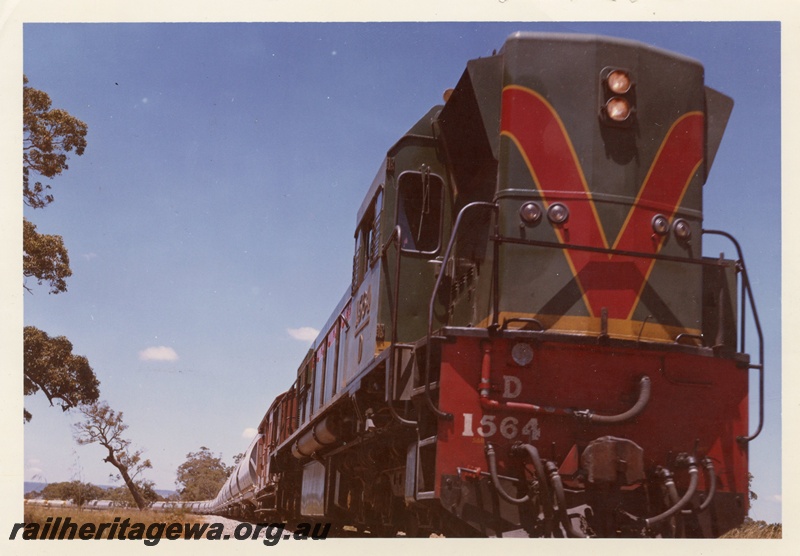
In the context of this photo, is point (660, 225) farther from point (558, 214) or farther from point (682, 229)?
point (558, 214)

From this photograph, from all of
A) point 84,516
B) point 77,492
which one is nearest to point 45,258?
point 84,516

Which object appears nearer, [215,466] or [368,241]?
[368,241]

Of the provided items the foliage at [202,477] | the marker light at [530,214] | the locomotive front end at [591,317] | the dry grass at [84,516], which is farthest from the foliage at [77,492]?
the foliage at [202,477]

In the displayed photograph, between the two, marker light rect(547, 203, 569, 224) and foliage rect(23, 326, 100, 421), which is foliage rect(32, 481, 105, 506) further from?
marker light rect(547, 203, 569, 224)

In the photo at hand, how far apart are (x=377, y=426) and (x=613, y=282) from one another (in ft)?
8.09

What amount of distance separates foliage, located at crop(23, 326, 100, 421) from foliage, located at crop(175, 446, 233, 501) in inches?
1113

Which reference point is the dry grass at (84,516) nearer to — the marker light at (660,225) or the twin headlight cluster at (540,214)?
the twin headlight cluster at (540,214)

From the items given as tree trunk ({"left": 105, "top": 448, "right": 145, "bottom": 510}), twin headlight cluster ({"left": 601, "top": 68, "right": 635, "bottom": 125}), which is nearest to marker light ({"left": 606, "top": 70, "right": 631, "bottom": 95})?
twin headlight cluster ({"left": 601, "top": 68, "right": 635, "bottom": 125})

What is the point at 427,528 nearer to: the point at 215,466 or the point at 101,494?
the point at 101,494

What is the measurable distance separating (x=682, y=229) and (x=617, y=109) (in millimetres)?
1018

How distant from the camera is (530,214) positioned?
6.01m
